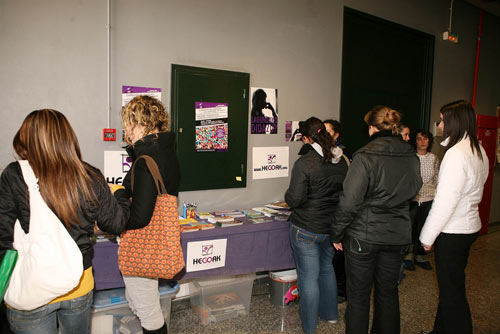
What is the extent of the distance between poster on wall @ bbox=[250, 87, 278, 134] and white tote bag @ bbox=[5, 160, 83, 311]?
2.26m

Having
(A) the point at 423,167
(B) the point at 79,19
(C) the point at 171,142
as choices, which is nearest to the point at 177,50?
(B) the point at 79,19

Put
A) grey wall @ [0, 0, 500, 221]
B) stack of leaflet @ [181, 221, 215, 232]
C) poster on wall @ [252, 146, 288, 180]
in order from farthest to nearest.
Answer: poster on wall @ [252, 146, 288, 180] → stack of leaflet @ [181, 221, 215, 232] → grey wall @ [0, 0, 500, 221]

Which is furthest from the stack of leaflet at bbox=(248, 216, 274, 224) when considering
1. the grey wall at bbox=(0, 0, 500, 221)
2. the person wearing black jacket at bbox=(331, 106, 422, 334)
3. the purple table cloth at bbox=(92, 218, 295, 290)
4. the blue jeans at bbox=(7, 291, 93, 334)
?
the blue jeans at bbox=(7, 291, 93, 334)

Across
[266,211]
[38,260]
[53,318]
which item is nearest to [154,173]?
[38,260]

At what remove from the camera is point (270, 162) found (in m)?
3.47

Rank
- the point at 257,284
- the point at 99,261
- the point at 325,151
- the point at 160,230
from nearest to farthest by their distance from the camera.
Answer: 1. the point at 160,230
2. the point at 99,261
3. the point at 325,151
4. the point at 257,284

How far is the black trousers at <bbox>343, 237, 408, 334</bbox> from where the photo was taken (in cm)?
200

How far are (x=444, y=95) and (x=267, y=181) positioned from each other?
342 centimetres

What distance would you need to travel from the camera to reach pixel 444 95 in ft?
17.0

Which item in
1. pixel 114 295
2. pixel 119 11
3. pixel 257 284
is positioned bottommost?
pixel 257 284

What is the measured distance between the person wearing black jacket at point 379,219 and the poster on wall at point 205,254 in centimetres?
87

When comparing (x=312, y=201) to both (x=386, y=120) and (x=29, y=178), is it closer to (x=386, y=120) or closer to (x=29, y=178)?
(x=386, y=120)

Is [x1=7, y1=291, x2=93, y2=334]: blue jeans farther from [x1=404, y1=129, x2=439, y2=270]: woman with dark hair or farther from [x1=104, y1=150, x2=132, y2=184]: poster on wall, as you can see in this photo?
[x1=404, y1=129, x2=439, y2=270]: woman with dark hair

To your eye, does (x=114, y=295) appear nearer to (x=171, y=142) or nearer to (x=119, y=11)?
(x=171, y=142)
